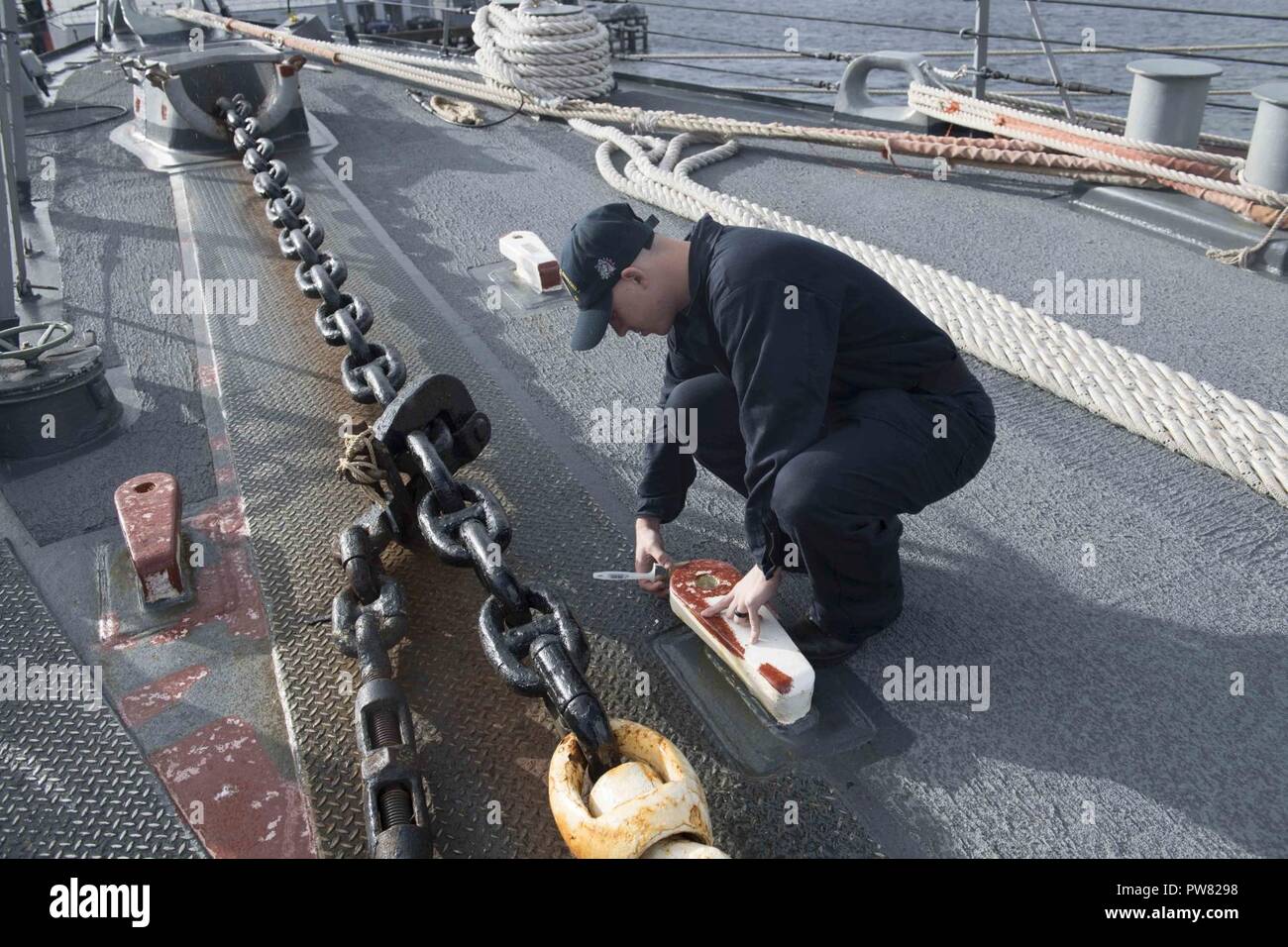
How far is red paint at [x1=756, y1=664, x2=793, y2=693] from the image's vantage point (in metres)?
1.62

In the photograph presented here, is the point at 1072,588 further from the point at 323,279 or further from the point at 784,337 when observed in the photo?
the point at 323,279

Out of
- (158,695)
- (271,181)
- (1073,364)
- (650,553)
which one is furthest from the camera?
(271,181)

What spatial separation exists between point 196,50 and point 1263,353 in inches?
184

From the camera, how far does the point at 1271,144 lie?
3.21 m

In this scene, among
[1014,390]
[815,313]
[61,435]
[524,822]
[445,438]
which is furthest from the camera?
[1014,390]

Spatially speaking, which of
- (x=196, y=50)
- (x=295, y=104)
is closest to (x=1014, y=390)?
(x=295, y=104)

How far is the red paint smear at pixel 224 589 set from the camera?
6.29 feet

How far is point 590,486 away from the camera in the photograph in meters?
2.29

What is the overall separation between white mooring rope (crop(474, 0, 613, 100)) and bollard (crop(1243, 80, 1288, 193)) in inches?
125

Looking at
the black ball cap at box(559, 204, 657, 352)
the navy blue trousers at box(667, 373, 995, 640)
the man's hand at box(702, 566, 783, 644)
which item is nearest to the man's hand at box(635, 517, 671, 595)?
the man's hand at box(702, 566, 783, 644)

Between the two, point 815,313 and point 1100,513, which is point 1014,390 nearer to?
point 1100,513

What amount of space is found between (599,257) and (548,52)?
3.94m

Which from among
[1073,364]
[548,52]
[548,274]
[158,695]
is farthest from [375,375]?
[548,52]

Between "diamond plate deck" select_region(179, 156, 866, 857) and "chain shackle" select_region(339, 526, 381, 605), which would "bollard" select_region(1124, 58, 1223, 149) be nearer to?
"diamond plate deck" select_region(179, 156, 866, 857)
